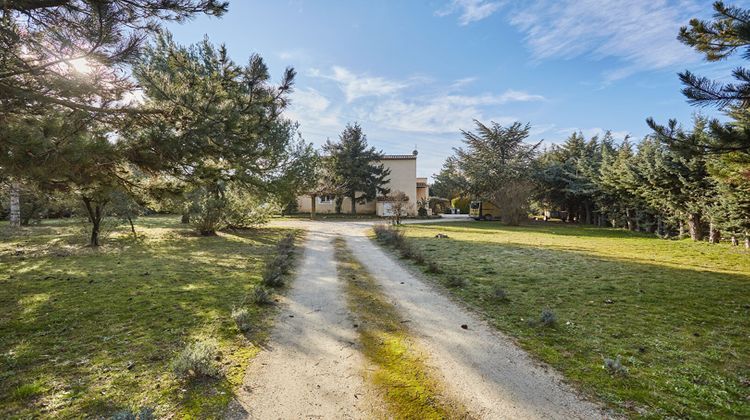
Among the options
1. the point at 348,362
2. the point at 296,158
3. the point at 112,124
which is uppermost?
the point at 296,158

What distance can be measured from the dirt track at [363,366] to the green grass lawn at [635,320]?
39 centimetres

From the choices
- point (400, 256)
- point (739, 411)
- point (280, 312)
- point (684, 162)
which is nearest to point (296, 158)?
point (400, 256)

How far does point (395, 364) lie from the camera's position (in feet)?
12.2

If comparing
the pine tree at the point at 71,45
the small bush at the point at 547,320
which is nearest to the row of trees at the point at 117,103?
the pine tree at the point at 71,45

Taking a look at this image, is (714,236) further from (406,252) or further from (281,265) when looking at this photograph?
(281,265)

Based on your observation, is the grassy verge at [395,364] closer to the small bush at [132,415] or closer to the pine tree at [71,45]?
the small bush at [132,415]

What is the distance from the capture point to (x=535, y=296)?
6.51 m

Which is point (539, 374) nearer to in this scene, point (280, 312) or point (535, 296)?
point (535, 296)

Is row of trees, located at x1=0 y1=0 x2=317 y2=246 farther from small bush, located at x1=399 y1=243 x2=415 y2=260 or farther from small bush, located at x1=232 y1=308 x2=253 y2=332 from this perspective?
small bush, located at x1=399 y1=243 x2=415 y2=260

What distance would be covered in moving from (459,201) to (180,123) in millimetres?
48625

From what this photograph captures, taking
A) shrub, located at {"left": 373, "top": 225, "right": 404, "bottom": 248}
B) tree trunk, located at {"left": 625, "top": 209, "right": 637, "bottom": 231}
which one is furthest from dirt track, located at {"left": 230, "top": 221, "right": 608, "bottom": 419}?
tree trunk, located at {"left": 625, "top": 209, "right": 637, "bottom": 231}

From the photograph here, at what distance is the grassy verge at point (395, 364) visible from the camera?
2912 mm

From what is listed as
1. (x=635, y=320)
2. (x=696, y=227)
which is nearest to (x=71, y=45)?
(x=635, y=320)

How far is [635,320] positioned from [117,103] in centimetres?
935
